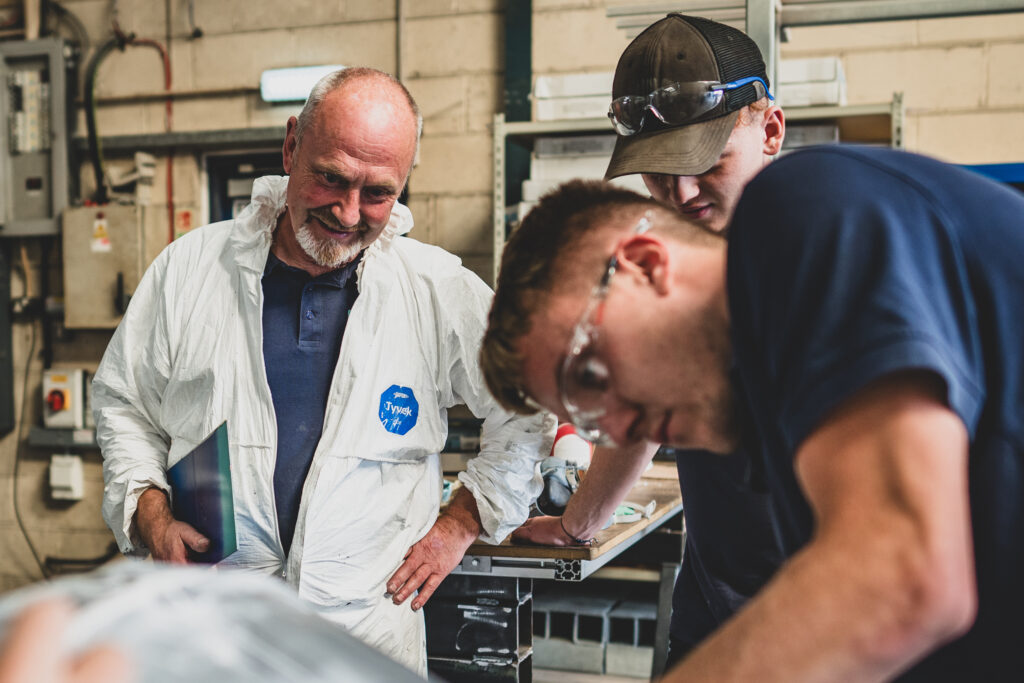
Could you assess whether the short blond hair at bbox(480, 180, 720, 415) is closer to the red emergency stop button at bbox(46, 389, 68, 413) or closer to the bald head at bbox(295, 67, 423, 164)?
the bald head at bbox(295, 67, 423, 164)

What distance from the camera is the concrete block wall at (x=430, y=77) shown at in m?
3.07

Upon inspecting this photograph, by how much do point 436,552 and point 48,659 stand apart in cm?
110

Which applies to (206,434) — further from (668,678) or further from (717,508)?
(668,678)

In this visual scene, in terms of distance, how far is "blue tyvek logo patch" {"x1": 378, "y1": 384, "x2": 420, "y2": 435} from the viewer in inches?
54.7

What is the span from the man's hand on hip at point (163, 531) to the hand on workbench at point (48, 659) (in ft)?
3.06

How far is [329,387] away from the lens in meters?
1.41

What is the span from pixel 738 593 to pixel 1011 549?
63 cm

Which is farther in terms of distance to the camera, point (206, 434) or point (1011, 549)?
point (206, 434)

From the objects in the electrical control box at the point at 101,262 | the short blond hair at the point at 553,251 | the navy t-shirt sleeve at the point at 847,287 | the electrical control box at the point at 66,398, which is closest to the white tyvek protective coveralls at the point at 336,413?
the short blond hair at the point at 553,251

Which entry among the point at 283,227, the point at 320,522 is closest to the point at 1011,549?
the point at 320,522

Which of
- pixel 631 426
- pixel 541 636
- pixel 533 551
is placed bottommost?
Result: pixel 541 636

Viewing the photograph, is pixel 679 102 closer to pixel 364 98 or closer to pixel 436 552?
pixel 364 98

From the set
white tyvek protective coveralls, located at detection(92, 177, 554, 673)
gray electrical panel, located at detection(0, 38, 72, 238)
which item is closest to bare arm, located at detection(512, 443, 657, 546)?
white tyvek protective coveralls, located at detection(92, 177, 554, 673)

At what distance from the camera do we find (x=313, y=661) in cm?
45
